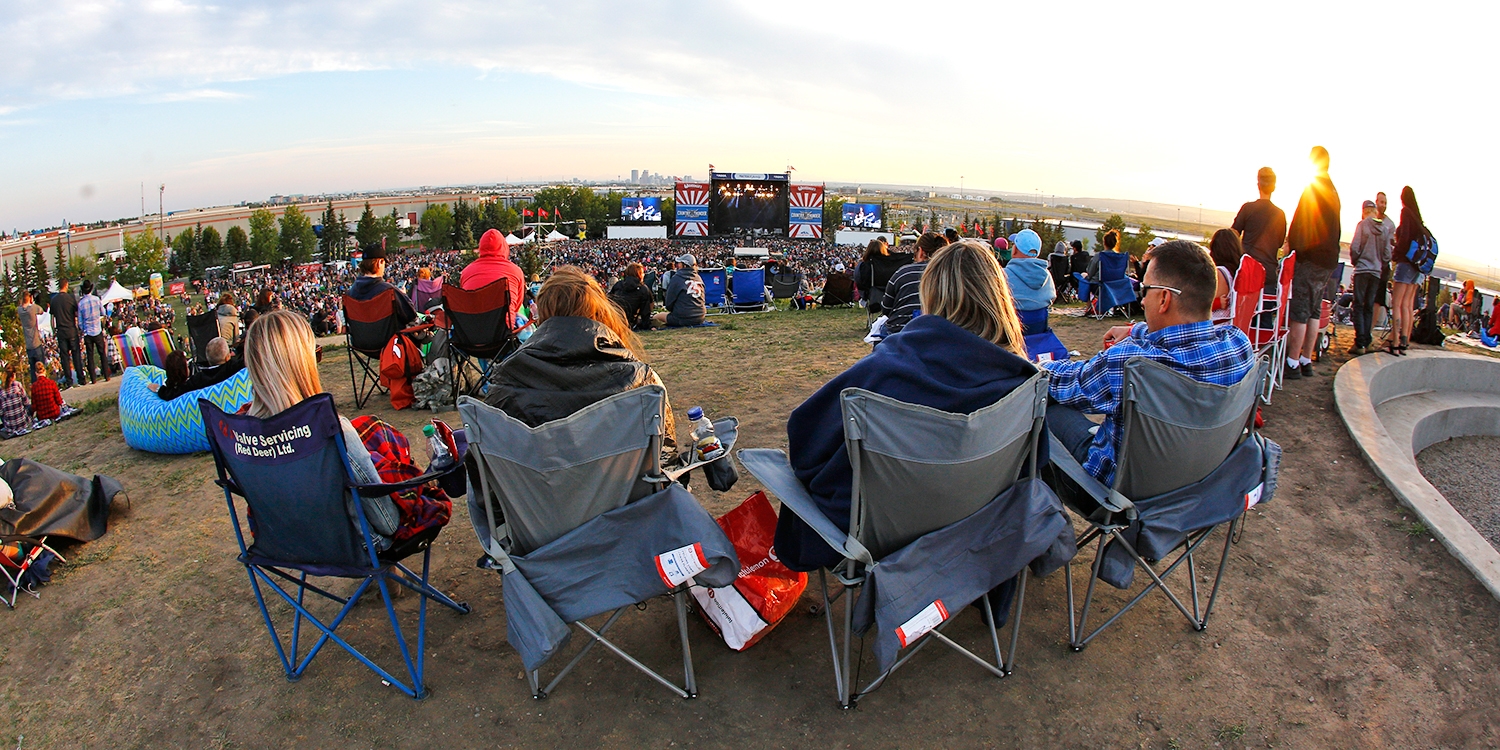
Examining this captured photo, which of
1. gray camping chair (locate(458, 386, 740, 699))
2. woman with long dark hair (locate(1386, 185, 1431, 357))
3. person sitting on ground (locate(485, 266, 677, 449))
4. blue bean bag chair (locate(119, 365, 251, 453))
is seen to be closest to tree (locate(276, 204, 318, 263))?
blue bean bag chair (locate(119, 365, 251, 453))

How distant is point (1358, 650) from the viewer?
2656 millimetres

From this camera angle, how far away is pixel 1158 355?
2.73 m

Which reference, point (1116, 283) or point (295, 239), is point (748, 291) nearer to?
point (1116, 283)

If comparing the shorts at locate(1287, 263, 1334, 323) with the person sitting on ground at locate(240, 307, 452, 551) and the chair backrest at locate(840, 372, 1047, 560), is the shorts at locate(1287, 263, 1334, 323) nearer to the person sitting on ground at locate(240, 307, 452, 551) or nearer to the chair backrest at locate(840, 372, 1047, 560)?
the chair backrest at locate(840, 372, 1047, 560)

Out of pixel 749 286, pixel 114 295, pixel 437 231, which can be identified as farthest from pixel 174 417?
pixel 437 231

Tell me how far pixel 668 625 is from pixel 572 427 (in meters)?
1.09

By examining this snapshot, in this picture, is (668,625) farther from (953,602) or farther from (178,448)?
(178,448)

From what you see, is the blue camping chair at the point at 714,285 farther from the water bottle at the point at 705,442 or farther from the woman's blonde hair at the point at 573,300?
the water bottle at the point at 705,442

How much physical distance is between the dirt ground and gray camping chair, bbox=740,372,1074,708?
0.68ft

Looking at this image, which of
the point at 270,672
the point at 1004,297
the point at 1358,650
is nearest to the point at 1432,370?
A: the point at 1358,650

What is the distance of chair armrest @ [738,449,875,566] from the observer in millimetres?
2211

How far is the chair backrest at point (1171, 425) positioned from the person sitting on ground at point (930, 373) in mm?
310

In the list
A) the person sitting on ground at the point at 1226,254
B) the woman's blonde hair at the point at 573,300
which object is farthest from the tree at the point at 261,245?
the person sitting on ground at the point at 1226,254

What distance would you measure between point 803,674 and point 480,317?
12.6 feet
